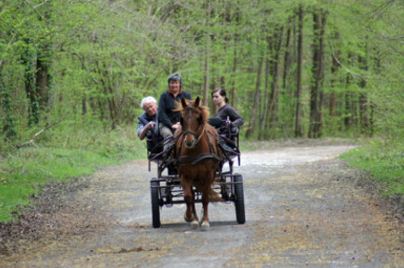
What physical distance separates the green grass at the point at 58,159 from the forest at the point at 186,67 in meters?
0.09

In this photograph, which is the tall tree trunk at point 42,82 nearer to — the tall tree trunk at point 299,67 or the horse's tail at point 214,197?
the horse's tail at point 214,197

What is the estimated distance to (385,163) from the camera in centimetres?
1950

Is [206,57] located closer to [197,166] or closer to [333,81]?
[333,81]

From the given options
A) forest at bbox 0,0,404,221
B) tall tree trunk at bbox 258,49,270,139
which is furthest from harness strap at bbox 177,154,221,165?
tall tree trunk at bbox 258,49,270,139

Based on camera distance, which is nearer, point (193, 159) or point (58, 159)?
point (193, 159)

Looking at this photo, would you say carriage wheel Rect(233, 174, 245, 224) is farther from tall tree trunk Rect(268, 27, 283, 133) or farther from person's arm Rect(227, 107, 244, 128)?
tall tree trunk Rect(268, 27, 283, 133)

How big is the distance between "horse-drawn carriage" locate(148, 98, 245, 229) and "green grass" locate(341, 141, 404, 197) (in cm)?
417

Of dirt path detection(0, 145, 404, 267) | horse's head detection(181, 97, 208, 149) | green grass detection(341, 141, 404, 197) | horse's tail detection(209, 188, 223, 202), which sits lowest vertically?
dirt path detection(0, 145, 404, 267)

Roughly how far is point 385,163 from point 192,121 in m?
10.3

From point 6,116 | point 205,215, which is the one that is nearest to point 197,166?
point 205,215

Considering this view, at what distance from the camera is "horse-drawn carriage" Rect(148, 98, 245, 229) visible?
→ 10.6 m

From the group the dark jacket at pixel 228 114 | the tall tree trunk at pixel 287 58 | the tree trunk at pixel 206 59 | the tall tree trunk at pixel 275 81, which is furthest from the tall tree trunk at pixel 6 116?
the tall tree trunk at pixel 287 58

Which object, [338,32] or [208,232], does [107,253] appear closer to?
[208,232]

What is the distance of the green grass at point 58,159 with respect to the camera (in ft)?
47.8
